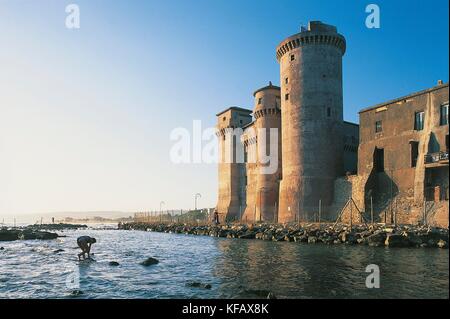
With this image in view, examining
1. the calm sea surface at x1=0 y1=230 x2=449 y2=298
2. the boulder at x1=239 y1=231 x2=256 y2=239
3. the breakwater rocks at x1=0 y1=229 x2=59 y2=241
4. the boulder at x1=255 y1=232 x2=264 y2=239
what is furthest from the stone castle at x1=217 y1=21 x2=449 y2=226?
the breakwater rocks at x1=0 y1=229 x2=59 y2=241

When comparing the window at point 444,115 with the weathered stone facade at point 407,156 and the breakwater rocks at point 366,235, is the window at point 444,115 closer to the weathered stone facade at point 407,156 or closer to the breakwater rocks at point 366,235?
the weathered stone facade at point 407,156

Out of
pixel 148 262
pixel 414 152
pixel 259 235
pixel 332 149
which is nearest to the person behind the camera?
pixel 148 262

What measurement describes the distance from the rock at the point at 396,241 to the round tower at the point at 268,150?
1020 inches

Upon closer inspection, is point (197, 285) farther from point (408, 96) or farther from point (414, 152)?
point (408, 96)

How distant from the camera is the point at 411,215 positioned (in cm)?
3219

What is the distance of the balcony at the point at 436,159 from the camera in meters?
29.8

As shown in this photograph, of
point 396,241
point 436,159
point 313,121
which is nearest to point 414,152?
point 436,159

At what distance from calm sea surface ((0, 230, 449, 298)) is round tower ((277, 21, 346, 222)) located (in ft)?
65.4

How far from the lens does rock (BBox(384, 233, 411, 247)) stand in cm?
2414

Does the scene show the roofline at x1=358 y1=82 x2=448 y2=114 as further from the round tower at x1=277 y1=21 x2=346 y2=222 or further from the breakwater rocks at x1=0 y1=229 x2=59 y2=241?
the breakwater rocks at x1=0 y1=229 x2=59 y2=241

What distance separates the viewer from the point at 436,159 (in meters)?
30.5

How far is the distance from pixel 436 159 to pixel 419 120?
4.19 metres

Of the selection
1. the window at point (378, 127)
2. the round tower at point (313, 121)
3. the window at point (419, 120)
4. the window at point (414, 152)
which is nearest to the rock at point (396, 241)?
the window at point (414, 152)
